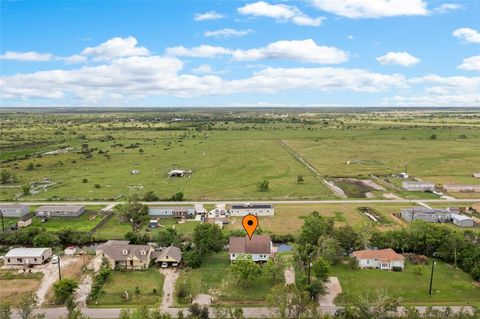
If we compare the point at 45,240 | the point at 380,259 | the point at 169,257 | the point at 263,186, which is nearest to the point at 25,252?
the point at 45,240

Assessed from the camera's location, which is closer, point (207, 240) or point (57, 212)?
point (207, 240)

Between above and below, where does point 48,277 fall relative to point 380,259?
below

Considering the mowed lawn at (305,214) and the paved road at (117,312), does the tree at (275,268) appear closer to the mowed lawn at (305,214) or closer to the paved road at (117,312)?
the paved road at (117,312)

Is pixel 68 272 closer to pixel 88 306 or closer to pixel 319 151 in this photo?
pixel 88 306

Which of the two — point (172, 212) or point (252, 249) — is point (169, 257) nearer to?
point (252, 249)

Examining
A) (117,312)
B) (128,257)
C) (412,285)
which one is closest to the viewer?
(117,312)

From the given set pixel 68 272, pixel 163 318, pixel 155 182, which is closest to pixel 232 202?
pixel 155 182

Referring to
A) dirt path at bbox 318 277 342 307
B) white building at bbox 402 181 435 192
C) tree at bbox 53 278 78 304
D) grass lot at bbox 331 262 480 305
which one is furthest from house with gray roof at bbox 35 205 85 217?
white building at bbox 402 181 435 192
